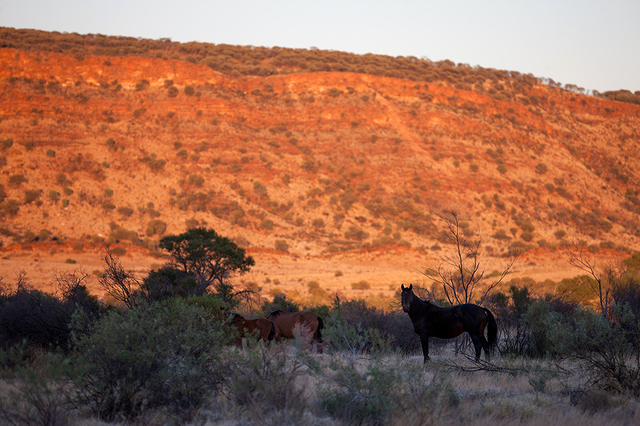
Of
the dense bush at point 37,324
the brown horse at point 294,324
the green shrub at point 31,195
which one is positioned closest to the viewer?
the dense bush at point 37,324

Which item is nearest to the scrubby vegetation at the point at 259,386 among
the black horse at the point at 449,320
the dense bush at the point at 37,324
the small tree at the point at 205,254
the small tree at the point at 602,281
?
the black horse at the point at 449,320

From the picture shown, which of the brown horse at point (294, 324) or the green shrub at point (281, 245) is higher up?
the brown horse at point (294, 324)

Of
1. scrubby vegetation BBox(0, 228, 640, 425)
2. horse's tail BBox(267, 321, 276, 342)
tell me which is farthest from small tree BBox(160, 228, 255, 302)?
scrubby vegetation BBox(0, 228, 640, 425)

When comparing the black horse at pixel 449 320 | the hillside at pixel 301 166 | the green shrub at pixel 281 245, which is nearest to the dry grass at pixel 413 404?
the black horse at pixel 449 320

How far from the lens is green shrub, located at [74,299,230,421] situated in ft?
19.1

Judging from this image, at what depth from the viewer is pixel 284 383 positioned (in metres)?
5.71

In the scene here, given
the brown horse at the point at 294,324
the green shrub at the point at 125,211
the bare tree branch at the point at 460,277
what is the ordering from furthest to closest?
the green shrub at the point at 125,211, the bare tree branch at the point at 460,277, the brown horse at the point at 294,324

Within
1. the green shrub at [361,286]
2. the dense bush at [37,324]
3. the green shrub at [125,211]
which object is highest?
the dense bush at [37,324]

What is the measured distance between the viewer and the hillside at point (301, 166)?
43256 mm

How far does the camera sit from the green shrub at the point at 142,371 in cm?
581

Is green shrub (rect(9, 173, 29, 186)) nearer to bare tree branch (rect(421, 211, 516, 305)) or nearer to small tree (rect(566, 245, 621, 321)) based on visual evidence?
bare tree branch (rect(421, 211, 516, 305))

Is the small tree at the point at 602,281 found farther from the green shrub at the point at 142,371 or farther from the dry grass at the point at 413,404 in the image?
the green shrub at the point at 142,371

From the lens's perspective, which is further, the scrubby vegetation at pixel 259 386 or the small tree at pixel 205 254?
the small tree at pixel 205 254

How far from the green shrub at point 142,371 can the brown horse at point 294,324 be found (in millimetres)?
4213
